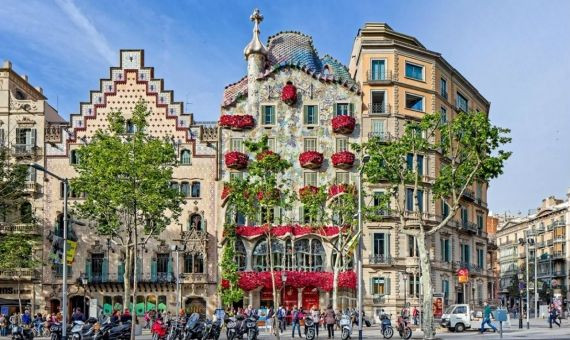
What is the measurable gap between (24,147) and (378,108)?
3062cm

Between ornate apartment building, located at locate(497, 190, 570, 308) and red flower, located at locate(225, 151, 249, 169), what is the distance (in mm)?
55068

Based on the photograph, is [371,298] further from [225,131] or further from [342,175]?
[225,131]

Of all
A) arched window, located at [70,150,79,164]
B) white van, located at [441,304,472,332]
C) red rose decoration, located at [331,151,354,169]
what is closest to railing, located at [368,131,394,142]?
red rose decoration, located at [331,151,354,169]

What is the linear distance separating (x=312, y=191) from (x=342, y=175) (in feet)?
12.7

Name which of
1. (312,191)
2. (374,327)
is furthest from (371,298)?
(312,191)

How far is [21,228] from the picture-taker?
63.9m

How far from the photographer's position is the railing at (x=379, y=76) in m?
65.4

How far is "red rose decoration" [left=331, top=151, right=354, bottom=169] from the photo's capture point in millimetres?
64250

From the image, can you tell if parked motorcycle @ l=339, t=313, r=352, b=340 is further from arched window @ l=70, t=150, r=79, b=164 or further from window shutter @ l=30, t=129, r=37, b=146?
window shutter @ l=30, t=129, r=37, b=146

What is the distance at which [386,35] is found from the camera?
6775cm

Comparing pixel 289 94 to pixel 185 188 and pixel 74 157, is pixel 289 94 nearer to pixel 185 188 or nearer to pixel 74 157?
pixel 185 188

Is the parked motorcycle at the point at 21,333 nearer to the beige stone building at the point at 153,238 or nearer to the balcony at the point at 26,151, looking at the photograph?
the beige stone building at the point at 153,238

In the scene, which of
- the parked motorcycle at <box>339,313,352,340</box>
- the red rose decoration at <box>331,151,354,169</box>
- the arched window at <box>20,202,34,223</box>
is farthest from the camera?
the red rose decoration at <box>331,151,354,169</box>

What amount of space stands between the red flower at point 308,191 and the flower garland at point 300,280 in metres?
6.55
